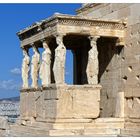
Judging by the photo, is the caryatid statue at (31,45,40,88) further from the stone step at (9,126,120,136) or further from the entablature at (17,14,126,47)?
the stone step at (9,126,120,136)

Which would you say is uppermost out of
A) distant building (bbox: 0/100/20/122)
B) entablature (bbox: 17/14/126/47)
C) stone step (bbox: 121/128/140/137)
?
entablature (bbox: 17/14/126/47)

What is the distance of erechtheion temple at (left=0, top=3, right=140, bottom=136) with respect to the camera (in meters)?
16.3

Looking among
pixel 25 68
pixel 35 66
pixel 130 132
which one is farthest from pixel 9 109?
pixel 130 132

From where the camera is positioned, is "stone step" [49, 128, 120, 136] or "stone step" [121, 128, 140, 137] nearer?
"stone step" [49, 128, 120, 136]

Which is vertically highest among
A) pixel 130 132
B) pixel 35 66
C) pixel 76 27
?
pixel 76 27

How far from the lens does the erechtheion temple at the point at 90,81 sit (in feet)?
53.4

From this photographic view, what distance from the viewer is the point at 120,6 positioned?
17703 millimetres

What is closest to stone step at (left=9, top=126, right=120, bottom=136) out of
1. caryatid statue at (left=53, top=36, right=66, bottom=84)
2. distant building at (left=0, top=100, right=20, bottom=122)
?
caryatid statue at (left=53, top=36, right=66, bottom=84)

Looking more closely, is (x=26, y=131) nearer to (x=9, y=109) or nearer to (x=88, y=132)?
(x=88, y=132)

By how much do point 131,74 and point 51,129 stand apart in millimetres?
3060

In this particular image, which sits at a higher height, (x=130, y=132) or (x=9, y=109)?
(x=9, y=109)

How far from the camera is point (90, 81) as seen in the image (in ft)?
55.4

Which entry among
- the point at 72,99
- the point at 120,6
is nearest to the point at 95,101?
the point at 72,99

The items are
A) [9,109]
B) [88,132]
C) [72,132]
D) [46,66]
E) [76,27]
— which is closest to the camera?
[72,132]
